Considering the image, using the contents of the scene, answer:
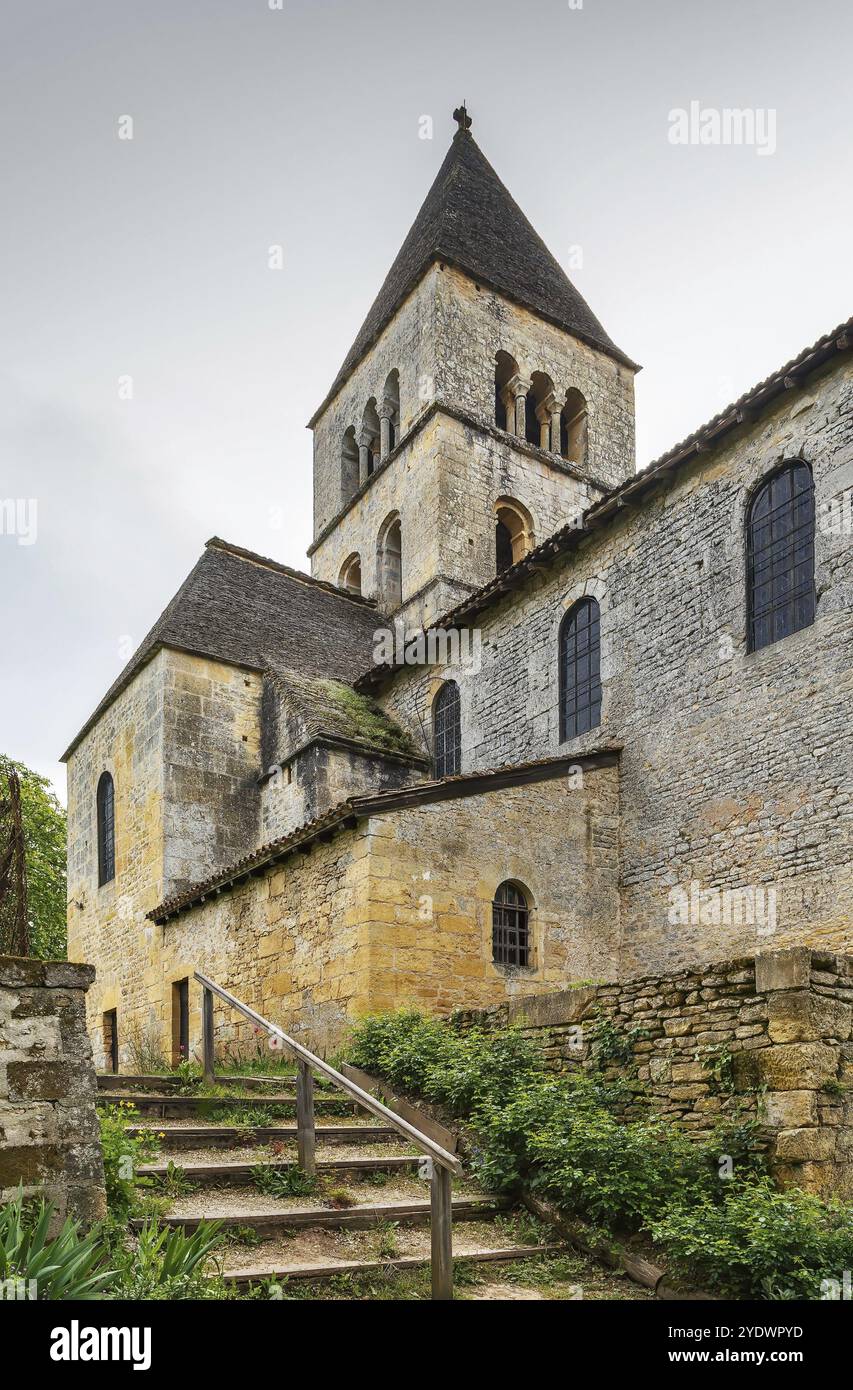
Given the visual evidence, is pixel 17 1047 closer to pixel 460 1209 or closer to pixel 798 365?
pixel 460 1209

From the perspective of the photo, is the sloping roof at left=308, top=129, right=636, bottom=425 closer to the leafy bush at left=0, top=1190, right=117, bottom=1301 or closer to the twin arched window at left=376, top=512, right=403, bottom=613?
the twin arched window at left=376, top=512, right=403, bottom=613

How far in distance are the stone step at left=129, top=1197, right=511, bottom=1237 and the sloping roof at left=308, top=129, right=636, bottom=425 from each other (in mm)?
22598

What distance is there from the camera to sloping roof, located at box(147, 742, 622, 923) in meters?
11.9

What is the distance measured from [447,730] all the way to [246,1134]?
11454mm

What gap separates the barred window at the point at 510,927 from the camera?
1265 centimetres

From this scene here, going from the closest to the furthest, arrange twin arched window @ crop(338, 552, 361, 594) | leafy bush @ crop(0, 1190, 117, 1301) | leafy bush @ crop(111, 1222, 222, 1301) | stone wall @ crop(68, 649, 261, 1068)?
leafy bush @ crop(0, 1190, 117, 1301) → leafy bush @ crop(111, 1222, 222, 1301) → stone wall @ crop(68, 649, 261, 1068) → twin arched window @ crop(338, 552, 361, 594)

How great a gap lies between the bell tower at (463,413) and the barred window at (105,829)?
7.46 meters

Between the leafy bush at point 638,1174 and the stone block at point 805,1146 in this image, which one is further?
the stone block at point 805,1146

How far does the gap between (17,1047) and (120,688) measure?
16.6 metres

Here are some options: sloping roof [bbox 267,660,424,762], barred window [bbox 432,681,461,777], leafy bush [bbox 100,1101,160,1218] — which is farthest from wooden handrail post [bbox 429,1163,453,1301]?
barred window [bbox 432,681,461,777]

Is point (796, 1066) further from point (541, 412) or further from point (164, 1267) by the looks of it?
point (541, 412)

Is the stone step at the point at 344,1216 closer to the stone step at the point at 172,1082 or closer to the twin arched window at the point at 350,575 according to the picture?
the stone step at the point at 172,1082

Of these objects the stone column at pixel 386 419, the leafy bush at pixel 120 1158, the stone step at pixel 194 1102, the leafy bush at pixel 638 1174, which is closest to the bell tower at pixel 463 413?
the stone column at pixel 386 419
